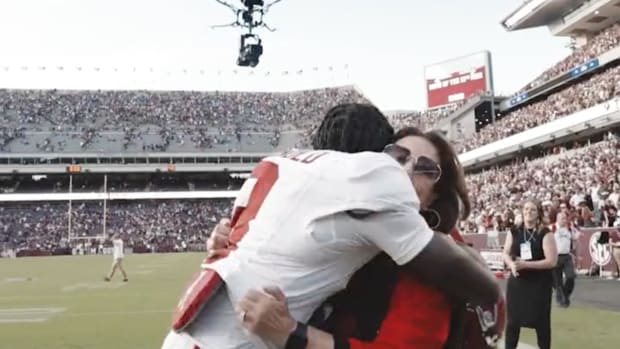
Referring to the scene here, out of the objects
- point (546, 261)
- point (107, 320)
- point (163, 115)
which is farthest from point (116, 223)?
point (546, 261)

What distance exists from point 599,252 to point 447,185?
1744 centimetres

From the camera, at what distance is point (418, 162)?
2.27 m

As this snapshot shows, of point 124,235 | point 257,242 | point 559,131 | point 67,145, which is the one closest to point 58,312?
point 257,242

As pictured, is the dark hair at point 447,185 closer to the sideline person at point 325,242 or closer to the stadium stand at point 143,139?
the sideline person at point 325,242

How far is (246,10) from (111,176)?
2382 inches

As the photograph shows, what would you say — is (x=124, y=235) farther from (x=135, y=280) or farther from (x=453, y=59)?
(x=135, y=280)

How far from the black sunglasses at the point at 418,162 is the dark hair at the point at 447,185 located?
0.05 metres

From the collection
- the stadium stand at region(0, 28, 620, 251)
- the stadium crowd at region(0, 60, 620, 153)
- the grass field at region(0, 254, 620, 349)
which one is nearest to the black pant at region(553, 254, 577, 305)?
the grass field at region(0, 254, 620, 349)

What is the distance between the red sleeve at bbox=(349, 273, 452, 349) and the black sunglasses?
1.34 feet

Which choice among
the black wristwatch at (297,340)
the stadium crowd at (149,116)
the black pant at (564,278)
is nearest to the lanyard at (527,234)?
the black pant at (564,278)

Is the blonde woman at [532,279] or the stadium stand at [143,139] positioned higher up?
the stadium stand at [143,139]

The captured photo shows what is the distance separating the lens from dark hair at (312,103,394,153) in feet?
7.25

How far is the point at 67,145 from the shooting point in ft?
239

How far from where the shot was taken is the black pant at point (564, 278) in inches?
451
